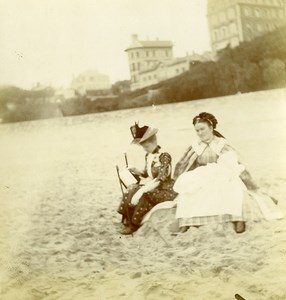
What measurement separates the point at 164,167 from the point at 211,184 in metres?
0.46

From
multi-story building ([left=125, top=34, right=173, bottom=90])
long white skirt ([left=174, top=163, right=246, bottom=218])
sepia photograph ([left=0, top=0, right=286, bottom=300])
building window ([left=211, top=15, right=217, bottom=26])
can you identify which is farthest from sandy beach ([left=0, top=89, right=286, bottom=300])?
building window ([left=211, top=15, right=217, bottom=26])

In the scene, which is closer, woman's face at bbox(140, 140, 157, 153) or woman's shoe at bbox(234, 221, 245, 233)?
woman's shoe at bbox(234, 221, 245, 233)

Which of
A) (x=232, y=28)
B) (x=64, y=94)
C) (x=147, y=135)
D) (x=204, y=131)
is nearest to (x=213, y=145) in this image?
(x=204, y=131)

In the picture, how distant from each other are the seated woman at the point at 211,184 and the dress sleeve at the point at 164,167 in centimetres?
8

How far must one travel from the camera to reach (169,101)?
429cm

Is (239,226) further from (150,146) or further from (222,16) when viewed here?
(222,16)

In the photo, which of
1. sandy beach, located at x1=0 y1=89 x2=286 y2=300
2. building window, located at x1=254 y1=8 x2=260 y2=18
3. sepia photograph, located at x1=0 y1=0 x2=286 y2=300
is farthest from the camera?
building window, located at x1=254 y1=8 x2=260 y2=18

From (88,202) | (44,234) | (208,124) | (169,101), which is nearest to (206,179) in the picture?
(208,124)

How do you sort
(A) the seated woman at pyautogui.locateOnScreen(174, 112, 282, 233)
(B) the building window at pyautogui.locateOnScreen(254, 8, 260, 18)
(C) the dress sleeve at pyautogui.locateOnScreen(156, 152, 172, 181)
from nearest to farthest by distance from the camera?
(A) the seated woman at pyautogui.locateOnScreen(174, 112, 282, 233), (C) the dress sleeve at pyautogui.locateOnScreen(156, 152, 172, 181), (B) the building window at pyautogui.locateOnScreen(254, 8, 260, 18)

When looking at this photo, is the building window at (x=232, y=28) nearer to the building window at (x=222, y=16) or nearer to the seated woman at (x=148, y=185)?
the building window at (x=222, y=16)

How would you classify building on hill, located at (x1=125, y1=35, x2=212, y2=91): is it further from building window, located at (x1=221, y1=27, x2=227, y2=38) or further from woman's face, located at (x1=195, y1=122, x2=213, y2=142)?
woman's face, located at (x1=195, y1=122, x2=213, y2=142)

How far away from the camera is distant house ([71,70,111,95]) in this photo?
13.9ft

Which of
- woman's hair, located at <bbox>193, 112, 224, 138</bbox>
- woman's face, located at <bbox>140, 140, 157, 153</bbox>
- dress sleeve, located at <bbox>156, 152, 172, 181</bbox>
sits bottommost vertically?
dress sleeve, located at <bbox>156, 152, 172, 181</bbox>

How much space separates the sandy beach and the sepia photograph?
0.04 ft
